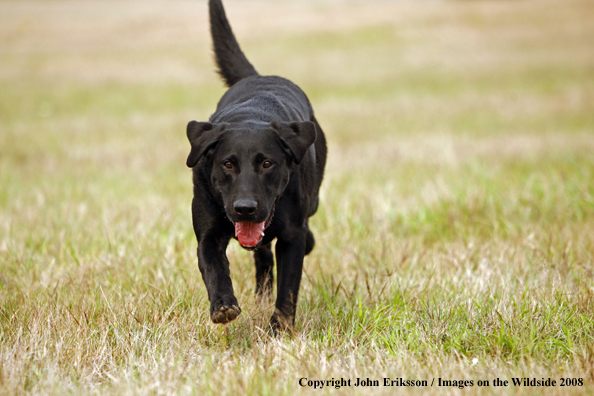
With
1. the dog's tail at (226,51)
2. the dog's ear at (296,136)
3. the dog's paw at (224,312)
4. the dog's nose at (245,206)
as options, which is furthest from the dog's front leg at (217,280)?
the dog's tail at (226,51)

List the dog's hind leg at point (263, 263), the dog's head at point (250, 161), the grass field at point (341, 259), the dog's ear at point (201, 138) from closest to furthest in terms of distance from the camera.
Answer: the grass field at point (341, 259) < the dog's head at point (250, 161) < the dog's ear at point (201, 138) < the dog's hind leg at point (263, 263)

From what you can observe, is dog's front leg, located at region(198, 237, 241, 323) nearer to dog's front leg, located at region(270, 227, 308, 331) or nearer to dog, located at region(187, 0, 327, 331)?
dog, located at region(187, 0, 327, 331)

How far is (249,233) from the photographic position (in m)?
2.54

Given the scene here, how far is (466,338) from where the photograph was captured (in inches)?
99.0

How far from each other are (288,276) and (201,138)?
0.75 meters

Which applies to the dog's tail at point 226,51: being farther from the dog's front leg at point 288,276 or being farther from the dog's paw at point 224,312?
the dog's paw at point 224,312

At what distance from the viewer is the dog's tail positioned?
3.99 meters

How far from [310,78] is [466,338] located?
16425 mm

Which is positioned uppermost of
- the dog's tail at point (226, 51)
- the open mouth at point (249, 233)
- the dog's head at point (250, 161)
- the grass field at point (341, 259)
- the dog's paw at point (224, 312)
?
the dog's tail at point (226, 51)

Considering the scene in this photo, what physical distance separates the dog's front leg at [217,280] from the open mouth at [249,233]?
6.9 inches

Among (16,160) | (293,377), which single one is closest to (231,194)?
(293,377)

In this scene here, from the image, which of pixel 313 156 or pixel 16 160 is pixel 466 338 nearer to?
pixel 313 156

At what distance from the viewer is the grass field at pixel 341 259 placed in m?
2.31

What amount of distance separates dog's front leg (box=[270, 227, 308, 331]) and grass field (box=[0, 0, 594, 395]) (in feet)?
0.38
